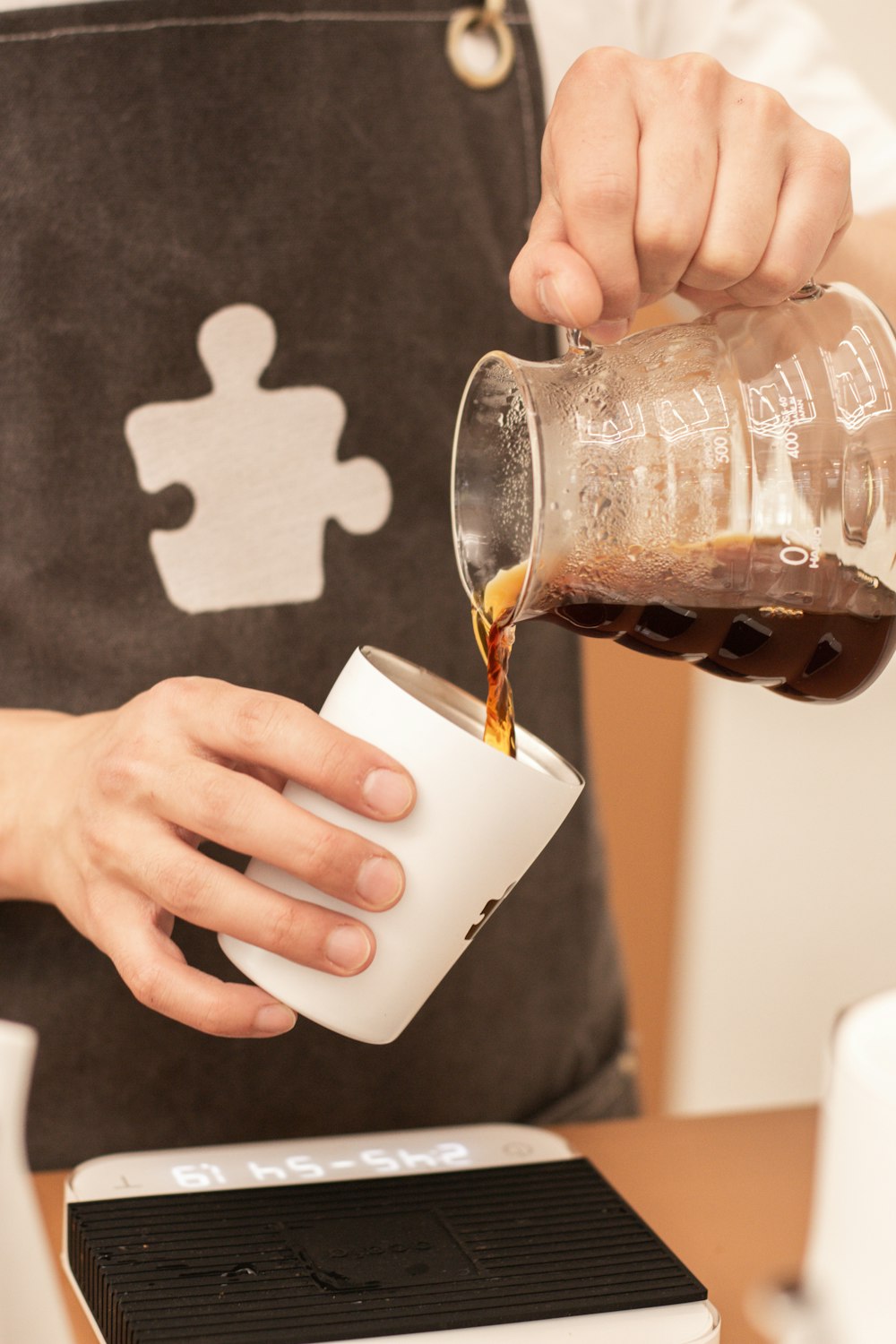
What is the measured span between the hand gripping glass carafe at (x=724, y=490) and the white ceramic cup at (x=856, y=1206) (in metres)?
0.26

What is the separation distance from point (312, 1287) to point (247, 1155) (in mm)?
143

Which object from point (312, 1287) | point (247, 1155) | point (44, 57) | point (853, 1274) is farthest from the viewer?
point (44, 57)

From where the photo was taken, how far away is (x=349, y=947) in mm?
541

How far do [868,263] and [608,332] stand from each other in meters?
0.17

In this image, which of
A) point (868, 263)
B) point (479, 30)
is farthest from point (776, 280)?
point (479, 30)

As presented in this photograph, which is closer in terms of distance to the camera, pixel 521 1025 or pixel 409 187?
pixel 409 187

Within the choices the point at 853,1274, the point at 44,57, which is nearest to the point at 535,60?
the point at 44,57

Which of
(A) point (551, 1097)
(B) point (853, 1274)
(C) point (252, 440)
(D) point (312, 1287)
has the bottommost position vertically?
(A) point (551, 1097)

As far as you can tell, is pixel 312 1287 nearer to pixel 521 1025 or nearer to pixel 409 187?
pixel 521 1025

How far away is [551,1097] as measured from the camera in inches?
37.8

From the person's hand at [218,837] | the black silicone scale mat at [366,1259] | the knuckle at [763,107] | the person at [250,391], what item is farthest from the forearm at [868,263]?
the black silicone scale mat at [366,1259]

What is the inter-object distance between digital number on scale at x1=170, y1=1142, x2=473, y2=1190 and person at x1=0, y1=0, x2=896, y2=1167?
0.12 meters

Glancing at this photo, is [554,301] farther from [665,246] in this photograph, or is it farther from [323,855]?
[323,855]

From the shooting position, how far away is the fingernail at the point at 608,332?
0.60m
